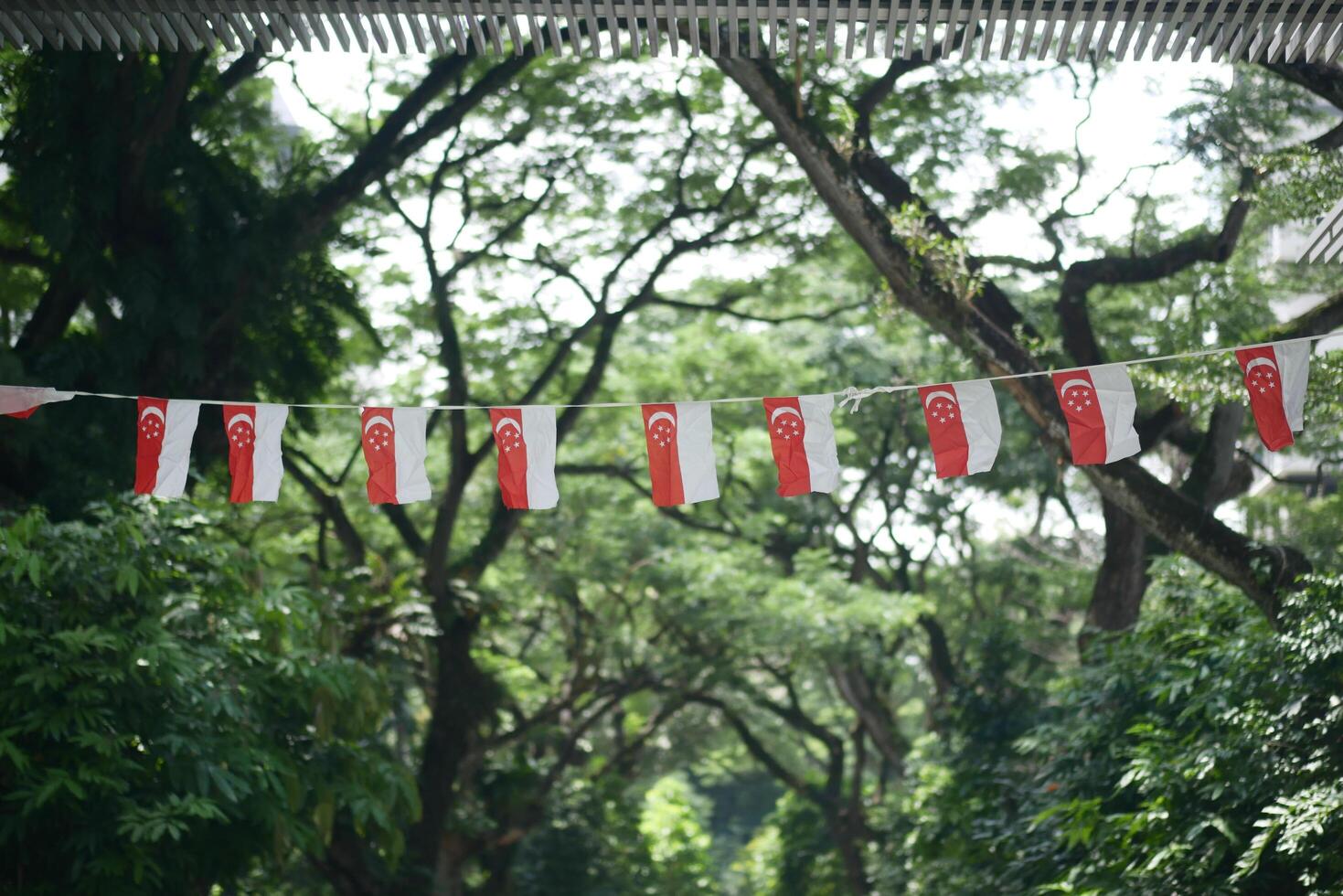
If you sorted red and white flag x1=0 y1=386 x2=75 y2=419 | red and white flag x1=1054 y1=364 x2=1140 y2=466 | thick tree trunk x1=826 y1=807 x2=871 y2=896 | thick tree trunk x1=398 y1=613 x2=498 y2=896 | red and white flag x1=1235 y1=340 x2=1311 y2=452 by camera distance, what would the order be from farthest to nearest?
A: 1. thick tree trunk x1=826 y1=807 x2=871 y2=896
2. thick tree trunk x1=398 y1=613 x2=498 y2=896
3. red and white flag x1=1054 y1=364 x2=1140 y2=466
4. red and white flag x1=1235 y1=340 x2=1311 y2=452
5. red and white flag x1=0 y1=386 x2=75 y2=419

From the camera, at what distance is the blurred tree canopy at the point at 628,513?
626cm

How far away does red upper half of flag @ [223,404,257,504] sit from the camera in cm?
596

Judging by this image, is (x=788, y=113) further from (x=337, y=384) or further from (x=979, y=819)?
(x=337, y=384)

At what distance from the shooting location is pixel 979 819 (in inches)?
376

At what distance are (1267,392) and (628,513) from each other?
8841 millimetres

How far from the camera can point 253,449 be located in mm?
5969

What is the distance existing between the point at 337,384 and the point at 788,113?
22.2 feet

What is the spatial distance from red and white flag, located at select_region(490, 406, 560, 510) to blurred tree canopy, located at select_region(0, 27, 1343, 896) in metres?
1.77

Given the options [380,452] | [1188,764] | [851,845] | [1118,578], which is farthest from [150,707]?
[851,845]

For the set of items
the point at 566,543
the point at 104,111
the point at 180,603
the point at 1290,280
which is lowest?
the point at 180,603

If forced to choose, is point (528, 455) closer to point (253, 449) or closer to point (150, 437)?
point (253, 449)

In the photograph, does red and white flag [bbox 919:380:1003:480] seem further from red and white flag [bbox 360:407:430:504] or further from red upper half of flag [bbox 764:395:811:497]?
red and white flag [bbox 360:407:430:504]

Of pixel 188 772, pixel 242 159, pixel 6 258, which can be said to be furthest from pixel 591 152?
pixel 188 772

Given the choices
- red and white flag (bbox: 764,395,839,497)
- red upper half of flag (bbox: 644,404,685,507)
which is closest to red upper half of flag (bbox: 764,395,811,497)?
red and white flag (bbox: 764,395,839,497)
